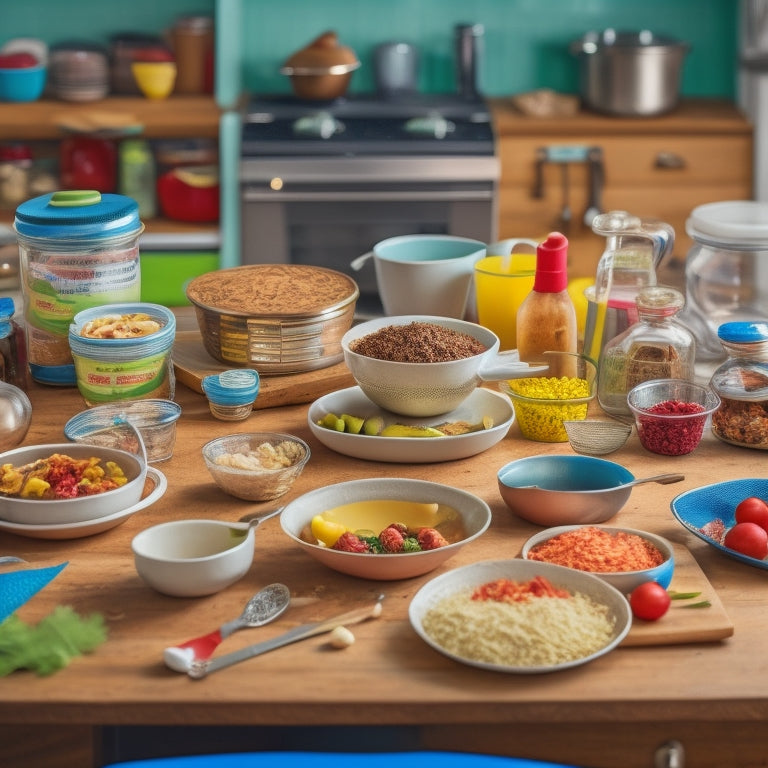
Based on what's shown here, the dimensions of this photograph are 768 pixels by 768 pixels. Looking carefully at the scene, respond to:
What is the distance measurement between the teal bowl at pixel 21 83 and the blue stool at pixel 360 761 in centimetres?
325

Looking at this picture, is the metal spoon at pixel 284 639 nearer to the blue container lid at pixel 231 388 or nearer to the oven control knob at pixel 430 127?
the blue container lid at pixel 231 388

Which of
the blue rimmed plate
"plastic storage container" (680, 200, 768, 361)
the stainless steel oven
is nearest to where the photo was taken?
the blue rimmed plate

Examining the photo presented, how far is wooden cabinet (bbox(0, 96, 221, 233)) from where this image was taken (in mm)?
3816

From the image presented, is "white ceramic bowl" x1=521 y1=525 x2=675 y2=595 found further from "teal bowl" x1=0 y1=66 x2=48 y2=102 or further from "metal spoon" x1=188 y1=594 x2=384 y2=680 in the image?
"teal bowl" x1=0 y1=66 x2=48 y2=102

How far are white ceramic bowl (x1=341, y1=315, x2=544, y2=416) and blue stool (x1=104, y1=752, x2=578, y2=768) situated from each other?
2.07 feet

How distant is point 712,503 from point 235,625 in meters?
0.63

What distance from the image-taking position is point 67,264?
1777 mm

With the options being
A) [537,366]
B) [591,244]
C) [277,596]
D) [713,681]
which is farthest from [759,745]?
[591,244]

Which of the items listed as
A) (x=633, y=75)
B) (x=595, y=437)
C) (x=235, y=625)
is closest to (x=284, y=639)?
(x=235, y=625)

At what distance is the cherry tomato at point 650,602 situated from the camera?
1169 millimetres

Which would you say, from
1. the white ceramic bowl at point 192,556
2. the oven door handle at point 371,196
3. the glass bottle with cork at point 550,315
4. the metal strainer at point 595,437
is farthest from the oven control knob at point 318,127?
the white ceramic bowl at point 192,556

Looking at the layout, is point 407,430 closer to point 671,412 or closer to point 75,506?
point 671,412

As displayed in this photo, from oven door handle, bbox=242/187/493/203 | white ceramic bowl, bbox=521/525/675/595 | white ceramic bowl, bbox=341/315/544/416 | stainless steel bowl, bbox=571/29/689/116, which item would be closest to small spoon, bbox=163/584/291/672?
white ceramic bowl, bbox=521/525/675/595

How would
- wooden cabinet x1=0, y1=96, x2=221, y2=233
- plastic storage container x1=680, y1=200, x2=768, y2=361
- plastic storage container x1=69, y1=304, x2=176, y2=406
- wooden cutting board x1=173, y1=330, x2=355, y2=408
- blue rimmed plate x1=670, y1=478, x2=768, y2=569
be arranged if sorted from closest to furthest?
blue rimmed plate x1=670, y1=478, x2=768, y2=569 < plastic storage container x1=69, y1=304, x2=176, y2=406 < wooden cutting board x1=173, y1=330, x2=355, y2=408 < plastic storage container x1=680, y1=200, x2=768, y2=361 < wooden cabinet x1=0, y1=96, x2=221, y2=233
